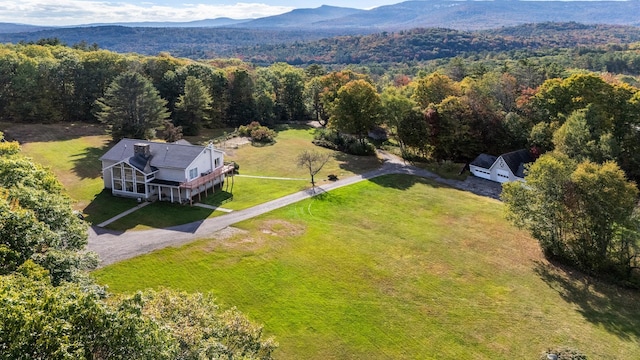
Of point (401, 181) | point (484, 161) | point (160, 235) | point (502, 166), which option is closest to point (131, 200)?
point (160, 235)

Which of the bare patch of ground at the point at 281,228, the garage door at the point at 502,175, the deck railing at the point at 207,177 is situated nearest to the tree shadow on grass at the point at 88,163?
the deck railing at the point at 207,177

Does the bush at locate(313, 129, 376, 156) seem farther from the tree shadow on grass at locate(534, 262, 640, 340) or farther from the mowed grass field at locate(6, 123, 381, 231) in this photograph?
the tree shadow on grass at locate(534, 262, 640, 340)

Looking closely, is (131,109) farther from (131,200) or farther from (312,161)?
(312,161)

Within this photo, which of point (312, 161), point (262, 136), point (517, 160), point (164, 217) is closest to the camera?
point (164, 217)

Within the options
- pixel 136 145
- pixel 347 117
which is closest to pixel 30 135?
pixel 136 145

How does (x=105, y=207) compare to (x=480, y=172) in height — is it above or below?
above

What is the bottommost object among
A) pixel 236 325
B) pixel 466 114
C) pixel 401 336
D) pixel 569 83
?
pixel 401 336

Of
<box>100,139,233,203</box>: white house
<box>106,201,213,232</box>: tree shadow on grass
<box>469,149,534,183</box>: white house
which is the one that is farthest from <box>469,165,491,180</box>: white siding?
<box>106,201,213,232</box>: tree shadow on grass

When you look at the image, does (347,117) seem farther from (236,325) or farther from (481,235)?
(236,325)
